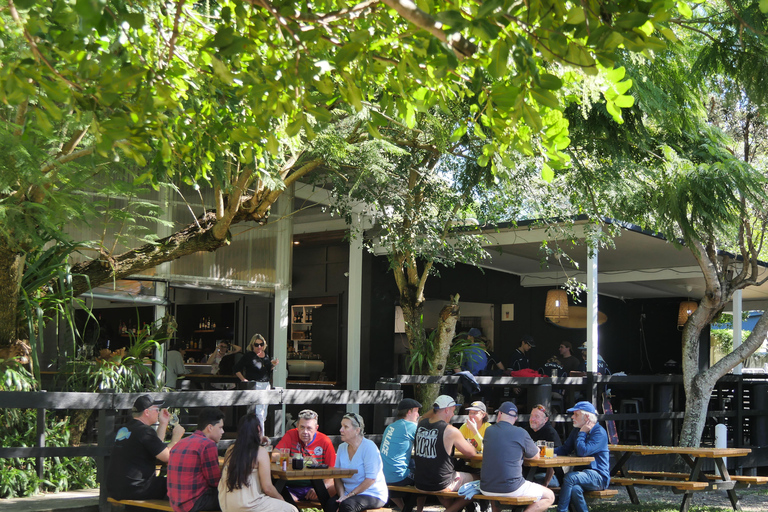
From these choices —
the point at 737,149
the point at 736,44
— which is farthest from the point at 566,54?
the point at 737,149

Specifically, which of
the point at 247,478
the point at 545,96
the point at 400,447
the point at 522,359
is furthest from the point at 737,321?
the point at 545,96

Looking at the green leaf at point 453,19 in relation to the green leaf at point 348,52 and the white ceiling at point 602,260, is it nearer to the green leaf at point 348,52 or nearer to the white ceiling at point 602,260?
the green leaf at point 348,52

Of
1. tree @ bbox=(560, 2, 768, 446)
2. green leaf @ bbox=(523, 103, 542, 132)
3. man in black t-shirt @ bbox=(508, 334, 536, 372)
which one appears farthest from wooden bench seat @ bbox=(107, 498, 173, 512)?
man in black t-shirt @ bbox=(508, 334, 536, 372)

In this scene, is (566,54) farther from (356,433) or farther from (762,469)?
(762,469)

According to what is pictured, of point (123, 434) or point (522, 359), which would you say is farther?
point (522, 359)

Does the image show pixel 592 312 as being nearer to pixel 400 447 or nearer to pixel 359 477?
pixel 400 447

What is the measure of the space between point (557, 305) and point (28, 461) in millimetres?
8240

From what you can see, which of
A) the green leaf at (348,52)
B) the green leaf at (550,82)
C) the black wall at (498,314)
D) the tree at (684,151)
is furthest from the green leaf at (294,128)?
the black wall at (498,314)

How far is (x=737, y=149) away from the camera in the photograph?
1052cm

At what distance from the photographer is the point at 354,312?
11555 millimetres

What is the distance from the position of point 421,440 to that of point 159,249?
3.04m

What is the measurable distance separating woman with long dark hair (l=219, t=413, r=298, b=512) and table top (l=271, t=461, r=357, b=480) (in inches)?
15.5

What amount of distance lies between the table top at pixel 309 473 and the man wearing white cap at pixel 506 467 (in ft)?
3.33

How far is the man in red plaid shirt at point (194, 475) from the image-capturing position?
480 cm
